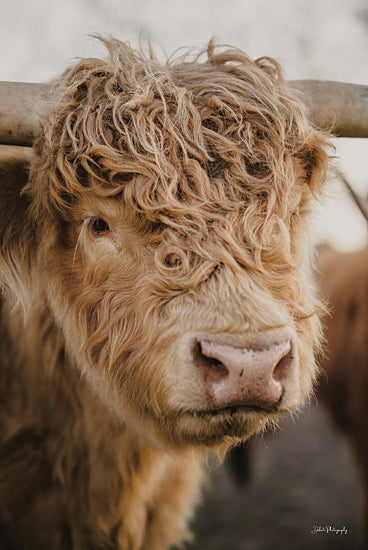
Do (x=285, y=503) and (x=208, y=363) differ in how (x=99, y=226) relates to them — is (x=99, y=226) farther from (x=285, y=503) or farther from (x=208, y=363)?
(x=285, y=503)

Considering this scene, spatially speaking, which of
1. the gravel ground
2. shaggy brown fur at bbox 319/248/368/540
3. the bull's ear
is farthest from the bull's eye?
the gravel ground

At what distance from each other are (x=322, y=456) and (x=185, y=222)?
595cm

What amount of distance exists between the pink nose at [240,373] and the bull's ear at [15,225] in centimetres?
108

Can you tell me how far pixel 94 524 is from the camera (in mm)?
2684

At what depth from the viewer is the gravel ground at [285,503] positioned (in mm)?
4699

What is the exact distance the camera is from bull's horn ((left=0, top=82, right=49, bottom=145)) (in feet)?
6.31

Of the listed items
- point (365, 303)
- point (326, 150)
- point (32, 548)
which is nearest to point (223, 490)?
point (365, 303)

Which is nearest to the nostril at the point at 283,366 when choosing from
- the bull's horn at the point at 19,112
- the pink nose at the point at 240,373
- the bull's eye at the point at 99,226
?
the pink nose at the point at 240,373

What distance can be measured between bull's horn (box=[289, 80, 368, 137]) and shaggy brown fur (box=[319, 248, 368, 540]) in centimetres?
250

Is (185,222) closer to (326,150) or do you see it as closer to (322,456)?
(326,150)

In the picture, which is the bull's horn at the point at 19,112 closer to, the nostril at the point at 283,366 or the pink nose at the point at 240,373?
the pink nose at the point at 240,373

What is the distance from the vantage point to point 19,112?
6.40 ft

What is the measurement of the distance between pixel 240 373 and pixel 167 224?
2.05ft

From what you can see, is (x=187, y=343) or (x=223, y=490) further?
(x=223, y=490)
